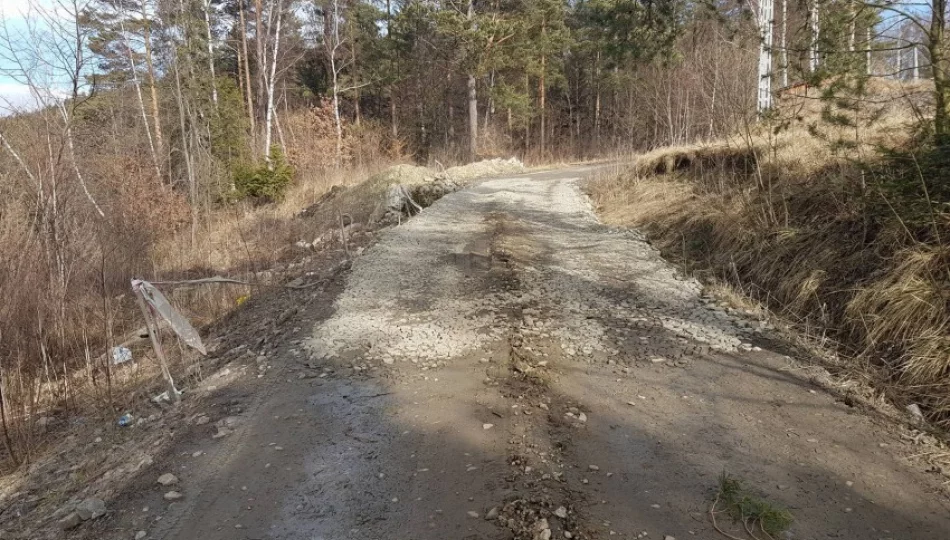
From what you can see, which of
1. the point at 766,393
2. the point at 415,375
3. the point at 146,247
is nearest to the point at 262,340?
the point at 415,375

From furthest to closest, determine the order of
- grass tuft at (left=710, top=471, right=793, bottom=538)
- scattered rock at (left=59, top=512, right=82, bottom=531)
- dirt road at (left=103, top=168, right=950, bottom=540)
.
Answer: scattered rock at (left=59, top=512, right=82, bottom=531), dirt road at (left=103, top=168, right=950, bottom=540), grass tuft at (left=710, top=471, right=793, bottom=538)

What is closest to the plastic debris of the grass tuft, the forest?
the forest

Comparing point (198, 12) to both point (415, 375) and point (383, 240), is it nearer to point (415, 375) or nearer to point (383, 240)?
point (383, 240)

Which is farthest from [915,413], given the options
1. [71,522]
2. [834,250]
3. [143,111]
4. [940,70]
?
[143,111]

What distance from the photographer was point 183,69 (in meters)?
19.5

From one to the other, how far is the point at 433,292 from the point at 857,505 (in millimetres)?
4559

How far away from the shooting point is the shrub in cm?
2172

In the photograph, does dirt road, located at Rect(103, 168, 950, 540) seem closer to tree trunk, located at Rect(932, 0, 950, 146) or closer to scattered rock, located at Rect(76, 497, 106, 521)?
scattered rock, located at Rect(76, 497, 106, 521)

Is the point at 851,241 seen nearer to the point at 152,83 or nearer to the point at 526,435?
the point at 526,435

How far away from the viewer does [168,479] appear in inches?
132

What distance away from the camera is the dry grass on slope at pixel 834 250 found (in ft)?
13.8

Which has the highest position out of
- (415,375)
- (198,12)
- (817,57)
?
(198,12)

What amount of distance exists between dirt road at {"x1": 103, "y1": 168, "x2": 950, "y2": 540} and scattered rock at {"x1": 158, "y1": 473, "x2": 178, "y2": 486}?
2.3 inches

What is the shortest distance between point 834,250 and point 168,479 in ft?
19.9
